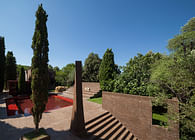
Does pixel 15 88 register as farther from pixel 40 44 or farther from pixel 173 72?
pixel 173 72

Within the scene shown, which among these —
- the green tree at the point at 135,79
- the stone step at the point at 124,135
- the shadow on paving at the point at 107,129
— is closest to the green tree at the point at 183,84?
the green tree at the point at 135,79

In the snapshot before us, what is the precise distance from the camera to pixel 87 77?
23203 mm

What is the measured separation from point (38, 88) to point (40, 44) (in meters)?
1.77

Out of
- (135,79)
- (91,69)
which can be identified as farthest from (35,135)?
(91,69)

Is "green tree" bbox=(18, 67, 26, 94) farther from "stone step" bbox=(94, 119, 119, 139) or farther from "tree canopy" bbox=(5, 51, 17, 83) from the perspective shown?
"stone step" bbox=(94, 119, 119, 139)

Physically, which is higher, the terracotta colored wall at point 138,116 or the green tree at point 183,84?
the green tree at point 183,84

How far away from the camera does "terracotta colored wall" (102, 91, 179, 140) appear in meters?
5.25

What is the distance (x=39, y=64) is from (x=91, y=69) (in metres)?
19.5

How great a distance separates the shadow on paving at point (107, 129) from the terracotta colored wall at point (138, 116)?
0.42 metres

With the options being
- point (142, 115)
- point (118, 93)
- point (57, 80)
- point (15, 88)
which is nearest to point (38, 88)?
point (118, 93)

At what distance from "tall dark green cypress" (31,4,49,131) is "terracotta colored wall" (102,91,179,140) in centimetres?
→ 535

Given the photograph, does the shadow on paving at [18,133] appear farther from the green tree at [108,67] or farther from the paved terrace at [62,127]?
the green tree at [108,67]

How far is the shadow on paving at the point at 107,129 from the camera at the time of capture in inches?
197

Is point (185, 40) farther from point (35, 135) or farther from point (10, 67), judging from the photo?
point (10, 67)
